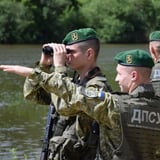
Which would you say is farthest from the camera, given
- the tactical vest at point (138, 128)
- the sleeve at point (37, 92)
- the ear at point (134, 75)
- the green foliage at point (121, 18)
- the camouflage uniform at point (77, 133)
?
the green foliage at point (121, 18)

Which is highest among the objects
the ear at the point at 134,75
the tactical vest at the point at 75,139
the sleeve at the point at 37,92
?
the ear at the point at 134,75

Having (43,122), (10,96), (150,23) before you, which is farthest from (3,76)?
(150,23)

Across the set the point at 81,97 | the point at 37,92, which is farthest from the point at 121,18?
the point at 81,97

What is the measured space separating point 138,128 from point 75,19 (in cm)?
7969

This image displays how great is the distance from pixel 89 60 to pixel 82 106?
67cm

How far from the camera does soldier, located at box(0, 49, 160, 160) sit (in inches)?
154

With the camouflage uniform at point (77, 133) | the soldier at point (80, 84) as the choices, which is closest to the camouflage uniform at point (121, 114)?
the soldier at point (80, 84)

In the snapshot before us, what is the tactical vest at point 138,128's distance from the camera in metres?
3.92

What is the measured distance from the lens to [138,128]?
3.93 m

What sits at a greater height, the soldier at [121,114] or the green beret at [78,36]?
the green beret at [78,36]

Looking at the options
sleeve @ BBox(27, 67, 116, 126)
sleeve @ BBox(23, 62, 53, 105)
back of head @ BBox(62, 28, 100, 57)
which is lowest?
sleeve @ BBox(23, 62, 53, 105)

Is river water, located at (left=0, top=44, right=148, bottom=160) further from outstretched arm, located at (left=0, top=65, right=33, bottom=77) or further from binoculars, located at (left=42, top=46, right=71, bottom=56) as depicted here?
outstretched arm, located at (left=0, top=65, right=33, bottom=77)

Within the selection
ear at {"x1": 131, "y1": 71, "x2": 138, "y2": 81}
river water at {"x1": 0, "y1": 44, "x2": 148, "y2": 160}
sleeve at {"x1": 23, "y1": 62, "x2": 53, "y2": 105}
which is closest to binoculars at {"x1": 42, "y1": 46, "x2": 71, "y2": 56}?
sleeve at {"x1": 23, "y1": 62, "x2": 53, "y2": 105}

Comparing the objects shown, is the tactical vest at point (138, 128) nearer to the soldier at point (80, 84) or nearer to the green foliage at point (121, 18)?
the soldier at point (80, 84)
